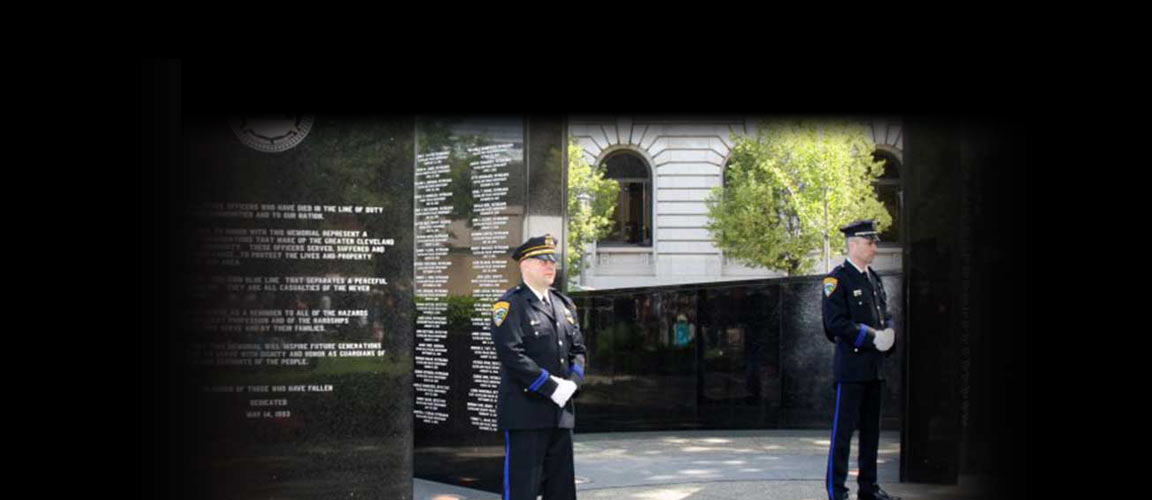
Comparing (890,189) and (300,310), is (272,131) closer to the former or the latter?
(300,310)

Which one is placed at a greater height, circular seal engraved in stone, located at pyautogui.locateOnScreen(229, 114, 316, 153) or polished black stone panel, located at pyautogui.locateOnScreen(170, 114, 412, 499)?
circular seal engraved in stone, located at pyautogui.locateOnScreen(229, 114, 316, 153)

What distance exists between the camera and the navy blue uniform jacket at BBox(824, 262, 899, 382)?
773 centimetres

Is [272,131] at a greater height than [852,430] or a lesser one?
greater

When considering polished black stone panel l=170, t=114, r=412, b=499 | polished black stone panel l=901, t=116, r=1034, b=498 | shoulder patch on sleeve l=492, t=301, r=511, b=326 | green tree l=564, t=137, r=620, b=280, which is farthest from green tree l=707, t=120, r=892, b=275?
shoulder patch on sleeve l=492, t=301, r=511, b=326

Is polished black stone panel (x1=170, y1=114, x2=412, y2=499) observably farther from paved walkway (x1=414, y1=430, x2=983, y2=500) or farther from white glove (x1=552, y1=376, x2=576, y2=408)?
white glove (x1=552, y1=376, x2=576, y2=408)

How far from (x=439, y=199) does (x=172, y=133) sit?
3412 mm

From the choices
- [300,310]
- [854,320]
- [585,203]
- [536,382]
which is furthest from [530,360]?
[585,203]

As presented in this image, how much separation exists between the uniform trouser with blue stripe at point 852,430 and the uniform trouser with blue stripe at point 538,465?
220cm

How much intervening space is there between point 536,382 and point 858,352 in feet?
9.05

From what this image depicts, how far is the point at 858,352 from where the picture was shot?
7.74m

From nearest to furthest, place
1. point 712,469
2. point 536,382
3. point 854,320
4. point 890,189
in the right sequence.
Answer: point 536,382
point 854,320
point 712,469
point 890,189

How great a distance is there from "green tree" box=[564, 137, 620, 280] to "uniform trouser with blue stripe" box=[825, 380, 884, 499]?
16.3m

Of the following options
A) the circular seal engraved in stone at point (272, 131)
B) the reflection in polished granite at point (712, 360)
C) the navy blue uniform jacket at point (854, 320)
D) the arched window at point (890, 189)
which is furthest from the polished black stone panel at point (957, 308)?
the arched window at point (890, 189)

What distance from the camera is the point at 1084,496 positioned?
5.48 meters
